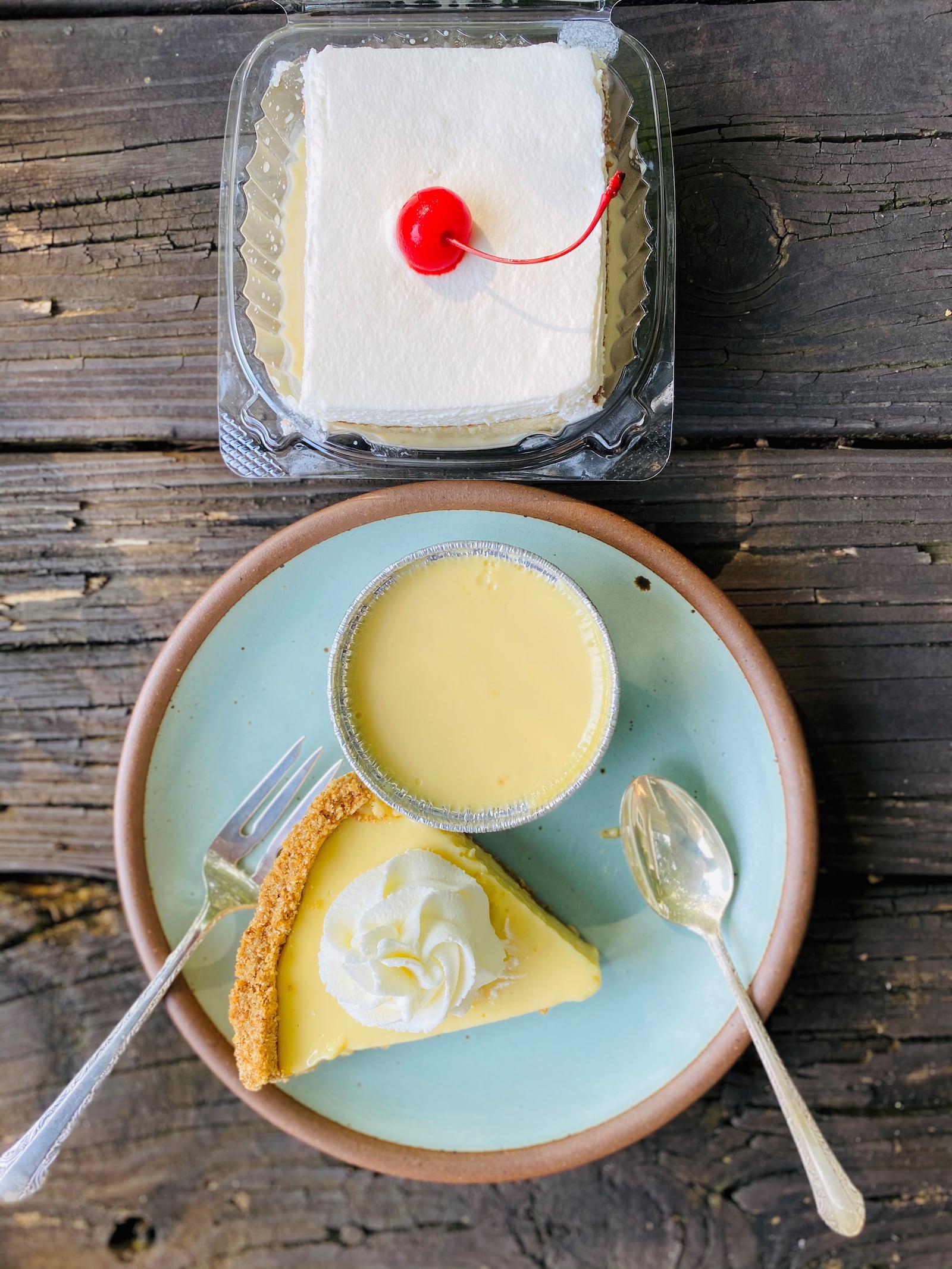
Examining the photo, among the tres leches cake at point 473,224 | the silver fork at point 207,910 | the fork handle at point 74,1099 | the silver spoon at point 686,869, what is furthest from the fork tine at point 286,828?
the tres leches cake at point 473,224

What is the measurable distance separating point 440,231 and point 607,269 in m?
0.26

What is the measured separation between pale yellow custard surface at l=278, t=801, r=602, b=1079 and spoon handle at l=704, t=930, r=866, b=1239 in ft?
0.75

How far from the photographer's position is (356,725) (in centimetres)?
132

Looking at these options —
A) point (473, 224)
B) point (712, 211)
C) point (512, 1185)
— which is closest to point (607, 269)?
point (473, 224)

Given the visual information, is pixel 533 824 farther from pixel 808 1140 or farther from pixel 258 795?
pixel 808 1140

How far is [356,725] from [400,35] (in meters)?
1.04

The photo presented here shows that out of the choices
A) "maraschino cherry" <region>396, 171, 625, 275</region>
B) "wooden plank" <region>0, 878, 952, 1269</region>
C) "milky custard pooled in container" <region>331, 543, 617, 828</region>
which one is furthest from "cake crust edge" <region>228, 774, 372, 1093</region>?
"maraschino cherry" <region>396, 171, 625, 275</region>

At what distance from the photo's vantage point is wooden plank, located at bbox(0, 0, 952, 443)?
1484mm

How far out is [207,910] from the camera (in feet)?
4.61

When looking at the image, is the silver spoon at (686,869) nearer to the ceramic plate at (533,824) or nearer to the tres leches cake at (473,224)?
the ceramic plate at (533,824)

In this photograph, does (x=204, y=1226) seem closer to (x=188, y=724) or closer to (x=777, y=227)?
(x=188, y=724)

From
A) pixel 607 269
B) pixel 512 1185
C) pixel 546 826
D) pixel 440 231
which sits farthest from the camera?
pixel 512 1185

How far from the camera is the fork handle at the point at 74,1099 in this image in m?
1.34

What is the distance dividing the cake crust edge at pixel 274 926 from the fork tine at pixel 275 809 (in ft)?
0.20
